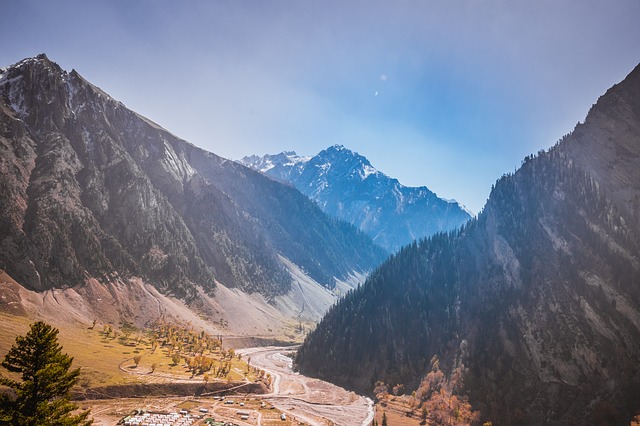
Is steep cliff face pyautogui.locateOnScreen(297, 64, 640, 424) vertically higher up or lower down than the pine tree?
higher up

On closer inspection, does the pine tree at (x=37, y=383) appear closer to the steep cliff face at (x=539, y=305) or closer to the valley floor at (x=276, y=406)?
the valley floor at (x=276, y=406)

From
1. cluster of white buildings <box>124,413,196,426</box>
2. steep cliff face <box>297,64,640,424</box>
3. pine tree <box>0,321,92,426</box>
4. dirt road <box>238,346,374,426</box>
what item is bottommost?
cluster of white buildings <box>124,413,196,426</box>

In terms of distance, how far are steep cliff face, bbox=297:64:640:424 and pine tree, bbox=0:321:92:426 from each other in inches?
4447

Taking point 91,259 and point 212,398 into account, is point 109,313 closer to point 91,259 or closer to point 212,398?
point 91,259

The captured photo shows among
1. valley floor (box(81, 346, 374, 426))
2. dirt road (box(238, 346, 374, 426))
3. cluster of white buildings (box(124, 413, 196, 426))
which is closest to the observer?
cluster of white buildings (box(124, 413, 196, 426))

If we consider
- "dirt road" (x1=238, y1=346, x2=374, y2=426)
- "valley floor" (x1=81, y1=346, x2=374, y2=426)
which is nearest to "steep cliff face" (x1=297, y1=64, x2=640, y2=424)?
"dirt road" (x1=238, y1=346, x2=374, y2=426)

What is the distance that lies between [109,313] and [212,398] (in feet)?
311

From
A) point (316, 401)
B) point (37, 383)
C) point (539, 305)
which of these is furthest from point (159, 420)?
point (539, 305)

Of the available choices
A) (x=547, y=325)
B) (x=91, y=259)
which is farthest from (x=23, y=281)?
(x=547, y=325)

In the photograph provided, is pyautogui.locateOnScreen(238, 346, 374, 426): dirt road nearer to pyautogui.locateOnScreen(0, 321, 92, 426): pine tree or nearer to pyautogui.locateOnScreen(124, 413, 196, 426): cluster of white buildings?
pyautogui.locateOnScreen(124, 413, 196, 426): cluster of white buildings

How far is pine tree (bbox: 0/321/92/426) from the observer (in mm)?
32656

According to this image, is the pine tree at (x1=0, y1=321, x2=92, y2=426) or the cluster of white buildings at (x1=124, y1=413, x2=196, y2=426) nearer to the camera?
the pine tree at (x1=0, y1=321, x2=92, y2=426)

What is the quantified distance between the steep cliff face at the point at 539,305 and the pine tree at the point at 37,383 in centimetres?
11294

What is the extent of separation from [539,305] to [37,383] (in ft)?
451
